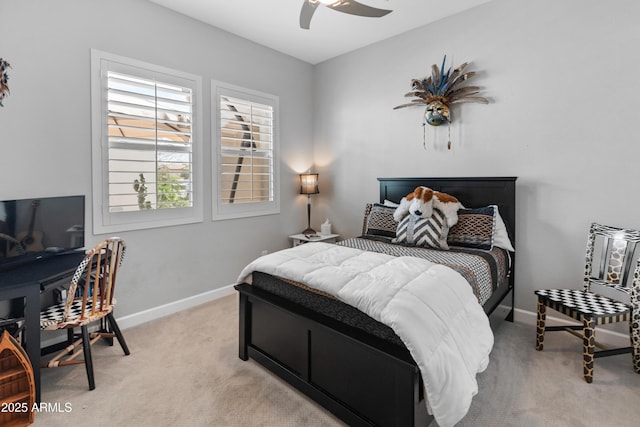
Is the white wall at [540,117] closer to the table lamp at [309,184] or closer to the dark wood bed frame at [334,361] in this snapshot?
the dark wood bed frame at [334,361]

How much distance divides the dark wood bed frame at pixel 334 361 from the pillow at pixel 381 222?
110 cm

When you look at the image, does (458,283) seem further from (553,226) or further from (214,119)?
(214,119)

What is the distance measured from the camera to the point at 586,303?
222 centimetres

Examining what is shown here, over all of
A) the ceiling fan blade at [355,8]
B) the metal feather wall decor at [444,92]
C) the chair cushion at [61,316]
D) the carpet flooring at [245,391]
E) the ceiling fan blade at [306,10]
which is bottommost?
the carpet flooring at [245,391]

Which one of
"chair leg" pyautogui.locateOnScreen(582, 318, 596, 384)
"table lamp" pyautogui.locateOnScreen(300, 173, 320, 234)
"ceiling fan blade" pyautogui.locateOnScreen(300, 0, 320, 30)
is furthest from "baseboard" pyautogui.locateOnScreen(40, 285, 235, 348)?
"chair leg" pyautogui.locateOnScreen(582, 318, 596, 384)

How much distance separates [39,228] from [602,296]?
4.10 m

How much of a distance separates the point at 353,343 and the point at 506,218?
2123 millimetres

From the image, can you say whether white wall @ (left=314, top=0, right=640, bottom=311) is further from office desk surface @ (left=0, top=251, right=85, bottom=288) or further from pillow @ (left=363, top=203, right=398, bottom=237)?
office desk surface @ (left=0, top=251, right=85, bottom=288)

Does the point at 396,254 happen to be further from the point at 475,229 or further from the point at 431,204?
the point at 475,229

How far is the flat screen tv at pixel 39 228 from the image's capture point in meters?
2.08

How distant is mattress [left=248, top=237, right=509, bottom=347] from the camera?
168 centimetres

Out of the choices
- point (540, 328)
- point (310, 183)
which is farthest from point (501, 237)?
point (310, 183)

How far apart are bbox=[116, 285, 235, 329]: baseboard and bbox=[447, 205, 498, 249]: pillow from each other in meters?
2.51

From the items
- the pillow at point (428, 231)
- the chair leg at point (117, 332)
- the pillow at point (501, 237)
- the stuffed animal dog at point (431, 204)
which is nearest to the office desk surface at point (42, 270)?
the chair leg at point (117, 332)
